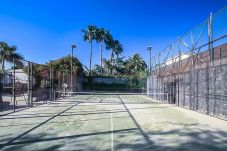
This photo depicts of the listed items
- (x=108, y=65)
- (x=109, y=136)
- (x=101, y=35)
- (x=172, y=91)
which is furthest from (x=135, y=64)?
(x=109, y=136)

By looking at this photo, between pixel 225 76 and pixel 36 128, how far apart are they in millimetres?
8724

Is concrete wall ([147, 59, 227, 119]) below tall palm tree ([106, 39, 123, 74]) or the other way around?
below

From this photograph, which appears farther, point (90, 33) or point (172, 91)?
point (90, 33)

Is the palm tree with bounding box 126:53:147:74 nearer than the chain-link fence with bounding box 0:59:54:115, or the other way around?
the chain-link fence with bounding box 0:59:54:115

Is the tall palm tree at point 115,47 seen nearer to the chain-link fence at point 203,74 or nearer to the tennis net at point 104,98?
the tennis net at point 104,98

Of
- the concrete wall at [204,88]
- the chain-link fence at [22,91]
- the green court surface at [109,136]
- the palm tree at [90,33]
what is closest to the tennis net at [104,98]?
the chain-link fence at [22,91]

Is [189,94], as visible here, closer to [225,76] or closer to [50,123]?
[225,76]

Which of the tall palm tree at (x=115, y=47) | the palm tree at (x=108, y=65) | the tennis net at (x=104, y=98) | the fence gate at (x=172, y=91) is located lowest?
the tennis net at (x=104, y=98)

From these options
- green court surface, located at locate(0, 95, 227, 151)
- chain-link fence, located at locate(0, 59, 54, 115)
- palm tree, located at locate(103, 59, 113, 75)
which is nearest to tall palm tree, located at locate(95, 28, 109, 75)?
palm tree, located at locate(103, 59, 113, 75)

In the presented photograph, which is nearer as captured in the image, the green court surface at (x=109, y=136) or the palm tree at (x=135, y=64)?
the green court surface at (x=109, y=136)

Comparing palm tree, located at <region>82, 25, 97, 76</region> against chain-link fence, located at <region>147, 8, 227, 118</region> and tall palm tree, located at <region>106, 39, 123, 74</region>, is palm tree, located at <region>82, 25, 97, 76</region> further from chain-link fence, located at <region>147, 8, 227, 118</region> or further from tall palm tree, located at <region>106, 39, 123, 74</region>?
chain-link fence, located at <region>147, 8, 227, 118</region>

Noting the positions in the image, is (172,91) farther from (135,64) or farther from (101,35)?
(135,64)

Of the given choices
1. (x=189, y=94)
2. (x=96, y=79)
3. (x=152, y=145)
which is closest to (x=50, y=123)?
(x=152, y=145)

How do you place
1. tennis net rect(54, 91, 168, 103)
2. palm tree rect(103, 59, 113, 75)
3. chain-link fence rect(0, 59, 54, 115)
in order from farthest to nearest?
palm tree rect(103, 59, 113, 75) < tennis net rect(54, 91, 168, 103) < chain-link fence rect(0, 59, 54, 115)
